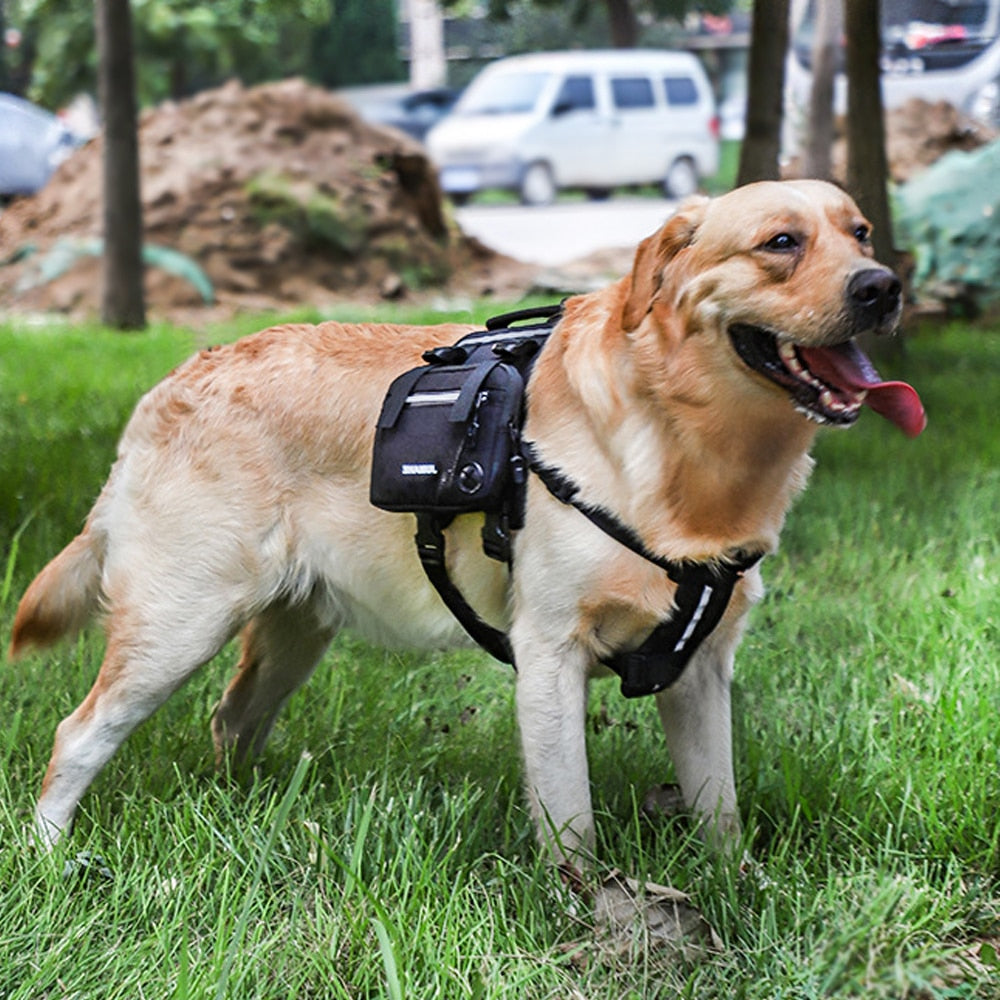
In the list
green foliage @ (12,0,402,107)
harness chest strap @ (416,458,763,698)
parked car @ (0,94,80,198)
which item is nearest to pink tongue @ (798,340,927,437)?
harness chest strap @ (416,458,763,698)

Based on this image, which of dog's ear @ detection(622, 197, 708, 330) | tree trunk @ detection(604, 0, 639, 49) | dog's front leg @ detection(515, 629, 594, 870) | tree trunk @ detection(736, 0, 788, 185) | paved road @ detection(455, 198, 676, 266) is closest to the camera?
dog's ear @ detection(622, 197, 708, 330)

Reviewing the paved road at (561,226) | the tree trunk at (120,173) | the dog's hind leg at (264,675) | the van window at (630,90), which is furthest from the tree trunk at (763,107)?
the van window at (630,90)

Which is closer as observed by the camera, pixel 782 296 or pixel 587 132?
pixel 782 296

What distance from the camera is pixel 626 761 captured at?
3.33 m

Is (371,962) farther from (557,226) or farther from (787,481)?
(557,226)

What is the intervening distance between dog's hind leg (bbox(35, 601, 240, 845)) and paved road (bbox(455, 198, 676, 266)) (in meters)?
11.9

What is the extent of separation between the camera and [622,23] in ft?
64.4

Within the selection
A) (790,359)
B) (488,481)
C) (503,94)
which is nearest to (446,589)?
(488,481)

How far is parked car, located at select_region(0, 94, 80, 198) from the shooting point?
17562mm

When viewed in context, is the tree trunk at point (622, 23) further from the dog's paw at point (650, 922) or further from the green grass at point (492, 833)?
the dog's paw at point (650, 922)

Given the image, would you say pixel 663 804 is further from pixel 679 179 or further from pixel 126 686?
pixel 679 179

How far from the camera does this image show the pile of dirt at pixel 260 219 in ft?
40.5

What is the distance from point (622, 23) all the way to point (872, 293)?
18.5 meters

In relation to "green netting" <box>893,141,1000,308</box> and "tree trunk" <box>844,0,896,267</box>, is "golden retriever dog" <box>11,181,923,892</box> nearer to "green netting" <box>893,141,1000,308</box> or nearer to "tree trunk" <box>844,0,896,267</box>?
"tree trunk" <box>844,0,896,267</box>
